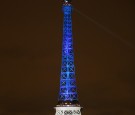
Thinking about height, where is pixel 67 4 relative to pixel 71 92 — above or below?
above

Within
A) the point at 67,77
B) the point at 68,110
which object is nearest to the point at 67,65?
the point at 67,77

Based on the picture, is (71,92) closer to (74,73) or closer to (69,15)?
(74,73)

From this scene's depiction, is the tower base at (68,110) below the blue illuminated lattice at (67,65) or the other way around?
below

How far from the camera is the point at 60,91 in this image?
6112 inches

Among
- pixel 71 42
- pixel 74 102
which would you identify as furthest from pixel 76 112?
pixel 71 42

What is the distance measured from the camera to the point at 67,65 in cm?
15662

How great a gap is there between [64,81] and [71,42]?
282 inches

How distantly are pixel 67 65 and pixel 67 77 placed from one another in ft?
7.45

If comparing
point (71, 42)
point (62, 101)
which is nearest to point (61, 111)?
point (62, 101)

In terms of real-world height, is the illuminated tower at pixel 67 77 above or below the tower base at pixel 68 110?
above

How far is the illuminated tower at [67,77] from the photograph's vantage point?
154625 mm

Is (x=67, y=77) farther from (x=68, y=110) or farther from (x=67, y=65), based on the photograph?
(x=68, y=110)

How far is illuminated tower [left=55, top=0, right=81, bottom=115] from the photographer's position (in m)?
155

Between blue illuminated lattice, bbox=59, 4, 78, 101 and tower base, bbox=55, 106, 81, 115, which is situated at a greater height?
blue illuminated lattice, bbox=59, 4, 78, 101
